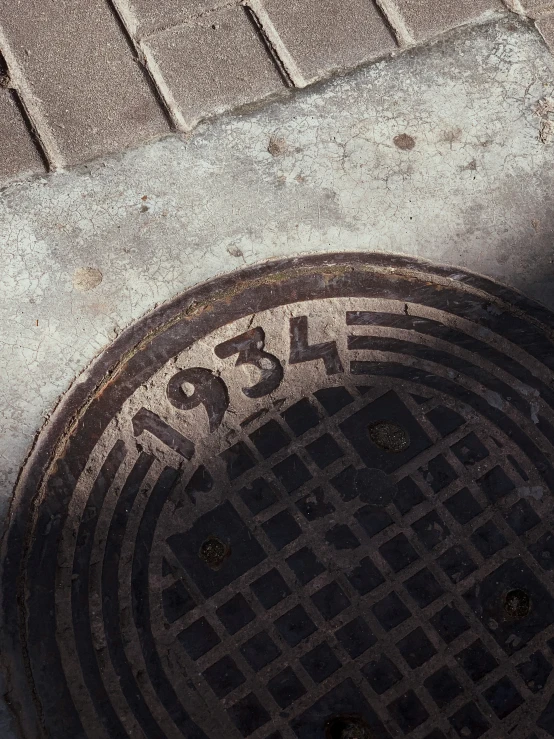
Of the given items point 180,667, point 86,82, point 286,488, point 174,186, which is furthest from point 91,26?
point 180,667

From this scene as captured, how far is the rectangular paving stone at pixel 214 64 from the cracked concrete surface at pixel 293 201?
65mm

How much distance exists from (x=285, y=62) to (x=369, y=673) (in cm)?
153

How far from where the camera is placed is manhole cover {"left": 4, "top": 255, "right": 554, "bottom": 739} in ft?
5.55

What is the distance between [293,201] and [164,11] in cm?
61

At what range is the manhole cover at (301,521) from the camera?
66.6 inches

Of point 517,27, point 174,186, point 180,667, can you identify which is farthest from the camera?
point 517,27

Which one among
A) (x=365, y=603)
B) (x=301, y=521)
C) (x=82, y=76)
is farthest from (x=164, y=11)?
(x=365, y=603)

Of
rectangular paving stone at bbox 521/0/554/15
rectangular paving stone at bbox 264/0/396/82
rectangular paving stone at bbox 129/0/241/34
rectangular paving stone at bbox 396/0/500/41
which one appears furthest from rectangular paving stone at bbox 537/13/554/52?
rectangular paving stone at bbox 129/0/241/34

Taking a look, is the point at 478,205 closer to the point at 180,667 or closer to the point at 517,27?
the point at 517,27

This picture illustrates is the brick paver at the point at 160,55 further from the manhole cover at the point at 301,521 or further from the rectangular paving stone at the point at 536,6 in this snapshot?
the manhole cover at the point at 301,521

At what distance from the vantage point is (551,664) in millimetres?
1773

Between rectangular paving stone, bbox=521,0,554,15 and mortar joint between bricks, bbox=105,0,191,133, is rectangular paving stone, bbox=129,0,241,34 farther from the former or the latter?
rectangular paving stone, bbox=521,0,554,15

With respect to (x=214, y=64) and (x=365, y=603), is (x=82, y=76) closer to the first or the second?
(x=214, y=64)

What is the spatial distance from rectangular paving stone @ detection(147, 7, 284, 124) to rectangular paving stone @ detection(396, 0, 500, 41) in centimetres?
40
